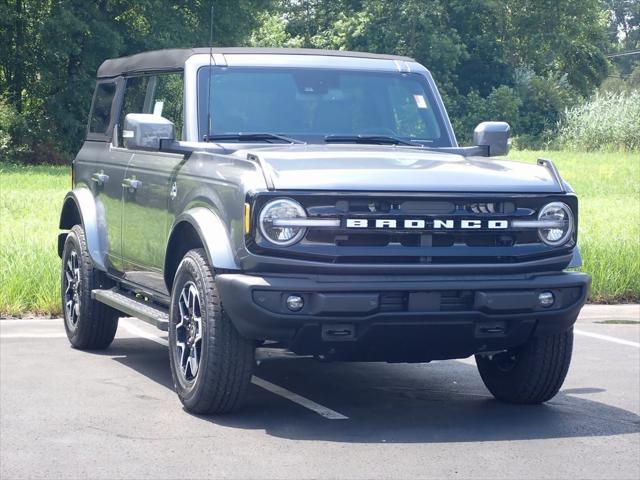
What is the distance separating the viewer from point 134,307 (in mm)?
7840

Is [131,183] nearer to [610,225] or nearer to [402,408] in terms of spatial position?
[402,408]

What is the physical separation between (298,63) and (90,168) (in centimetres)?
199

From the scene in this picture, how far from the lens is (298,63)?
8.11 metres

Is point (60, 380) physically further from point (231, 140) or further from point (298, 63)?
point (298, 63)

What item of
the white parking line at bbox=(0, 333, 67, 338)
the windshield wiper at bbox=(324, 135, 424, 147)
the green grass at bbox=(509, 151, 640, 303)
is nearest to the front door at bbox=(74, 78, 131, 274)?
the white parking line at bbox=(0, 333, 67, 338)

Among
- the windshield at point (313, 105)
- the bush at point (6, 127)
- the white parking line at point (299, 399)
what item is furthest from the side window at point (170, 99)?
the bush at point (6, 127)

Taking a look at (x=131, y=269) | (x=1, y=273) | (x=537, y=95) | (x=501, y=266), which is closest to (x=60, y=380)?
(x=131, y=269)

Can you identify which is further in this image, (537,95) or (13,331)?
(537,95)

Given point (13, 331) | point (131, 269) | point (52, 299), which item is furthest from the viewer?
point (52, 299)

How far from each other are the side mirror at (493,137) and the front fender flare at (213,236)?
6.73 ft

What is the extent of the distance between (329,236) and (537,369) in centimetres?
158

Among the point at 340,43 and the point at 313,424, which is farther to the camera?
the point at 340,43

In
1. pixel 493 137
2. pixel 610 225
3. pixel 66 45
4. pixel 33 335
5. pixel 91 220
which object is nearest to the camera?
pixel 493 137

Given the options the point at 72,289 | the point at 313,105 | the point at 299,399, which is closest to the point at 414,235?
the point at 299,399
